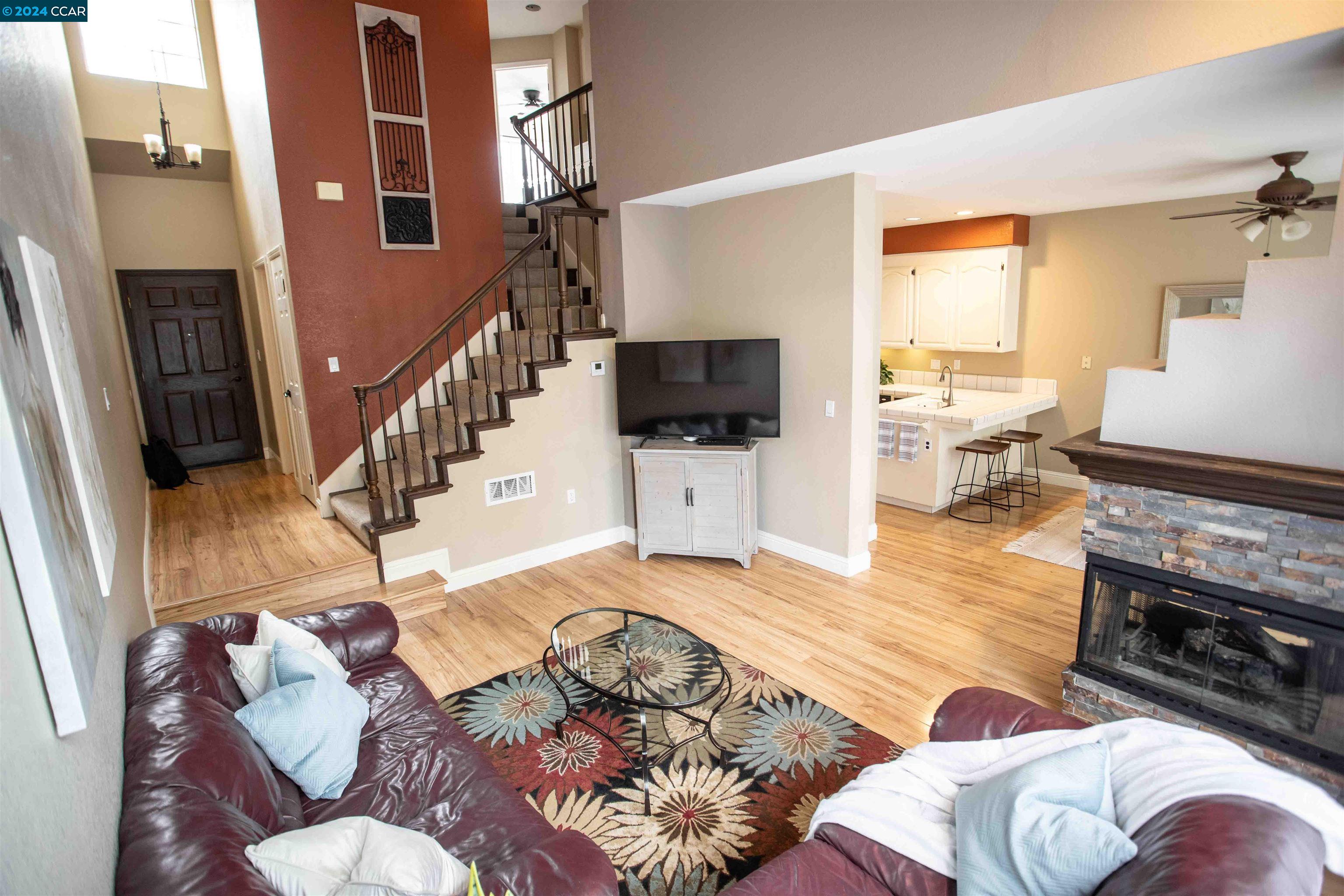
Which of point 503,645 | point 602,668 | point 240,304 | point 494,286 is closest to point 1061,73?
point 602,668

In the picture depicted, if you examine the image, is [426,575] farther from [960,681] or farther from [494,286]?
[960,681]

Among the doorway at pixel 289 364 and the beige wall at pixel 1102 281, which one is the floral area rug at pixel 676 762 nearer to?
the doorway at pixel 289 364

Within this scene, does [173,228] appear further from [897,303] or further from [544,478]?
[897,303]

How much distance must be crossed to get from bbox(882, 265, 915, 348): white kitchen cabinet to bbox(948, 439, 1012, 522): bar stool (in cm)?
155

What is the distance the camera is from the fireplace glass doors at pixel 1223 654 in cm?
234

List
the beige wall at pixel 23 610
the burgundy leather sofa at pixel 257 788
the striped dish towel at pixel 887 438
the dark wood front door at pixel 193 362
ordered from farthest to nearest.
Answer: the dark wood front door at pixel 193 362
the striped dish towel at pixel 887 438
the burgundy leather sofa at pixel 257 788
the beige wall at pixel 23 610

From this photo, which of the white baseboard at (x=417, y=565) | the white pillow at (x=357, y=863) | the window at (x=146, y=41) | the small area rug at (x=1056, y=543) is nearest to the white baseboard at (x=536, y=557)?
the white baseboard at (x=417, y=565)

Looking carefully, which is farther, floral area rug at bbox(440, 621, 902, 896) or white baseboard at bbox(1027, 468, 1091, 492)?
white baseboard at bbox(1027, 468, 1091, 492)

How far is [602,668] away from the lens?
2.81 m

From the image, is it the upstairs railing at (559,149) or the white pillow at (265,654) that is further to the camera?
the upstairs railing at (559,149)

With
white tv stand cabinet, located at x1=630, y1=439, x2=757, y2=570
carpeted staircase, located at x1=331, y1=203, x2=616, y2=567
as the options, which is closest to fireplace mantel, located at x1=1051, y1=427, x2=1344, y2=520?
white tv stand cabinet, located at x1=630, y1=439, x2=757, y2=570

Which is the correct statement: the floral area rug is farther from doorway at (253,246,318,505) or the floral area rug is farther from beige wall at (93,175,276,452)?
beige wall at (93,175,276,452)

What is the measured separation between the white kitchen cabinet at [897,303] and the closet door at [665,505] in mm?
3489

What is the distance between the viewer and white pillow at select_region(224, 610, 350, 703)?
2.21 meters
